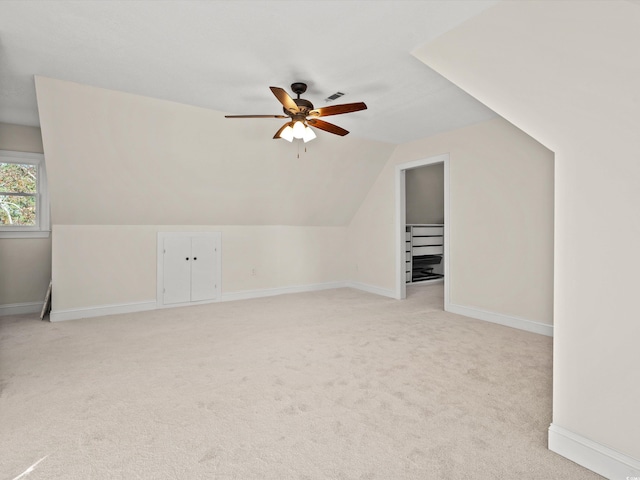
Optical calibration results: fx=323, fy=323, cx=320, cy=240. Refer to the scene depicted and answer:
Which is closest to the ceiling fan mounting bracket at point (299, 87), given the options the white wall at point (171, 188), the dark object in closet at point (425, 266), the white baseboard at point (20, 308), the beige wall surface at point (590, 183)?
the white wall at point (171, 188)

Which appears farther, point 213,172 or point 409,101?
point 213,172

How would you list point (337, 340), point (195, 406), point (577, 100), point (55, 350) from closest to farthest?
point (577, 100) < point (195, 406) < point (55, 350) < point (337, 340)

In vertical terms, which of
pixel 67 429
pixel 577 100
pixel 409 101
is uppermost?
pixel 409 101

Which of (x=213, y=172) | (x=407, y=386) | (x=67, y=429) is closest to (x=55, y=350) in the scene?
(x=67, y=429)

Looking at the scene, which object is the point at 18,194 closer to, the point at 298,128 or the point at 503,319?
the point at 298,128

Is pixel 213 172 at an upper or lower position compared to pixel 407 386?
upper

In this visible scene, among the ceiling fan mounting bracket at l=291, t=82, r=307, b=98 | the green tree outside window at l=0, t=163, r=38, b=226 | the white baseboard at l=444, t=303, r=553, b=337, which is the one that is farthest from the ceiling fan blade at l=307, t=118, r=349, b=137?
the green tree outside window at l=0, t=163, r=38, b=226

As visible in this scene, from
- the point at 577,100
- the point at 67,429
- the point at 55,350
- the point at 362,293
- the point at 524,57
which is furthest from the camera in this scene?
the point at 362,293

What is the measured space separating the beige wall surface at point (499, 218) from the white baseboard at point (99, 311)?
13.7 ft

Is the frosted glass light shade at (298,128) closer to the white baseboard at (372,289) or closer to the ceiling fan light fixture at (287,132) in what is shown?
the ceiling fan light fixture at (287,132)

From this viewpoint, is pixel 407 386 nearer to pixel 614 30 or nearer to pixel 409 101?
pixel 614 30

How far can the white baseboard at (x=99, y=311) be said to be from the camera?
3855mm

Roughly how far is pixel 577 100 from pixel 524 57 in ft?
1.18

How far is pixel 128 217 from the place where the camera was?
4234 millimetres
